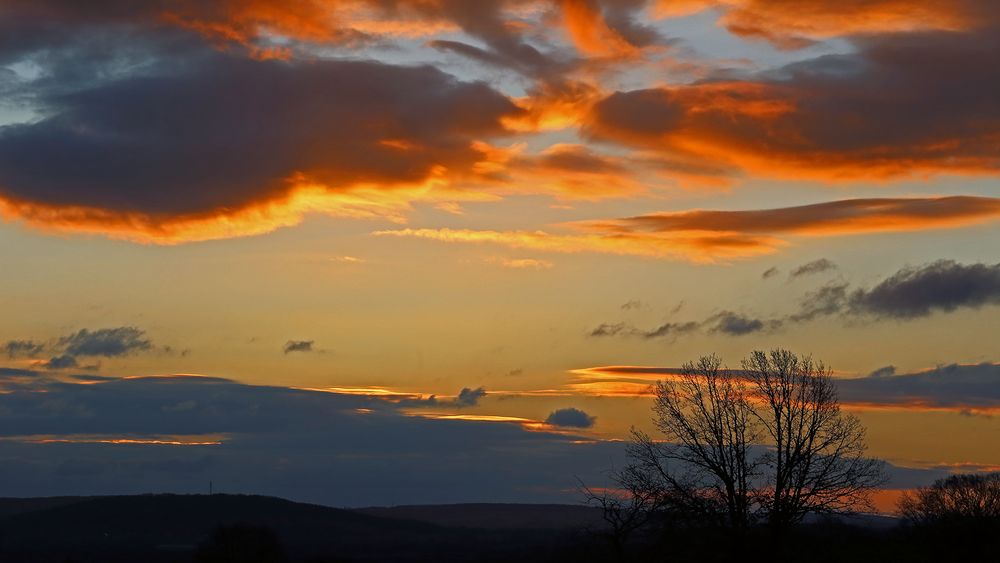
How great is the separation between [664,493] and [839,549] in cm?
3057

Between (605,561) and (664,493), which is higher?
(664,493)

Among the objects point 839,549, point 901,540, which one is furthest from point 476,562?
point 839,549

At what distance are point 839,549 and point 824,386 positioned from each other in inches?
1048

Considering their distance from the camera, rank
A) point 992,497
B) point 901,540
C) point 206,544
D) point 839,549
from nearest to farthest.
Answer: point 839,549 < point 901,540 < point 992,497 < point 206,544

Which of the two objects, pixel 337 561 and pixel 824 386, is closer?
pixel 824 386

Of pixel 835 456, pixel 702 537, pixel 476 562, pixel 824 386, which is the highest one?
pixel 824 386

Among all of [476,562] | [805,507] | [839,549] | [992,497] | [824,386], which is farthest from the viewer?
[476,562]

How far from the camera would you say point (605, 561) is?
193 feet

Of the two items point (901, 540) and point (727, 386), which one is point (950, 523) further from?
point (727, 386)

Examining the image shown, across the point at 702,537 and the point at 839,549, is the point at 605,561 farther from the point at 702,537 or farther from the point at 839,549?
Answer: the point at 839,549

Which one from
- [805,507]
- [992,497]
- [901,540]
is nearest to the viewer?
[805,507]

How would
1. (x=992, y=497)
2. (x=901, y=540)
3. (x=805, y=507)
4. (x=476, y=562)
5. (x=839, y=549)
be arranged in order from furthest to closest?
(x=476, y=562) < (x=992, y=497) < (x=901, y=540) < (x=839, y=549) < (x=805, y=507)

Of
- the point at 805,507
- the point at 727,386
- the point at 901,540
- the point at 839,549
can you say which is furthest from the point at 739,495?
the point at 901,540

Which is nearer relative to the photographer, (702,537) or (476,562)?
(702,537)
